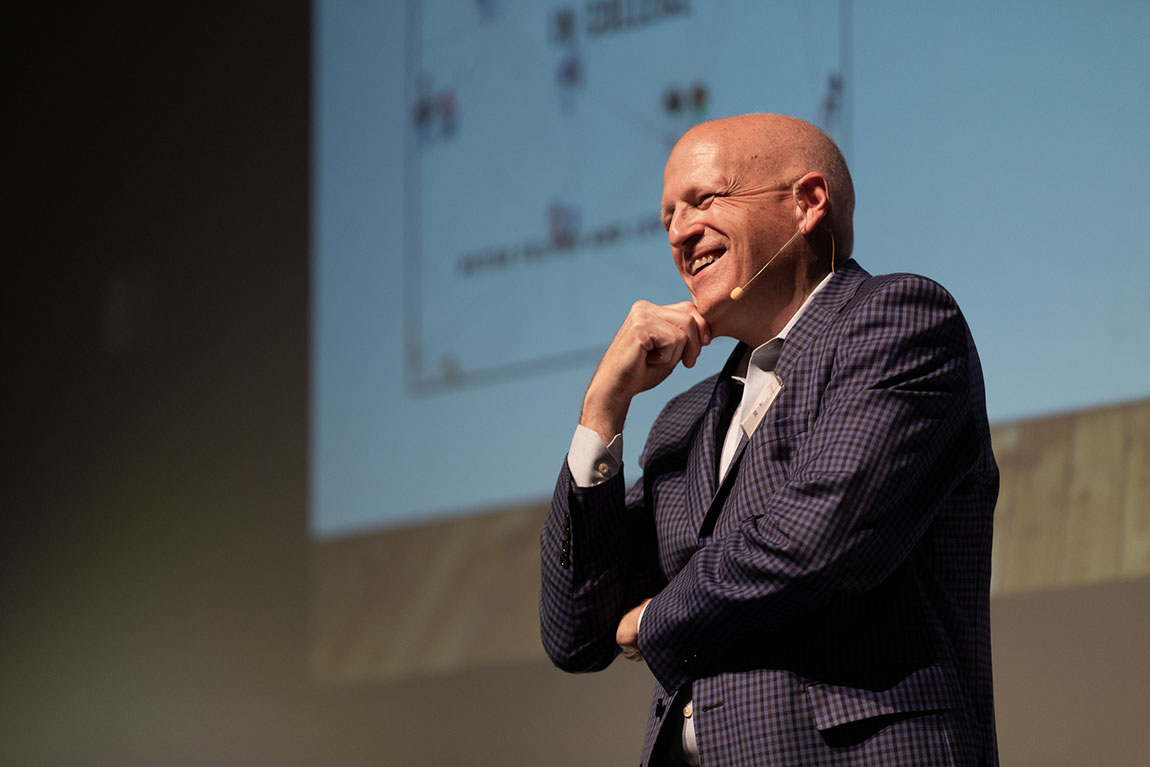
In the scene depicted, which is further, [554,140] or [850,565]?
[554,140]

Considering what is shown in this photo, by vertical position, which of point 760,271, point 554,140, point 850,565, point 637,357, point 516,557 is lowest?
point 516,557

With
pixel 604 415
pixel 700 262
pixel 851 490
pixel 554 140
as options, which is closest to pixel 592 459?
pixel 604 415

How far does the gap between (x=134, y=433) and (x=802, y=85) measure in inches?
117

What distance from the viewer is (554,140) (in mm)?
3693

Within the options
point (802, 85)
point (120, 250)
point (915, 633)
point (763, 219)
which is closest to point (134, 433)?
point (120, 250)

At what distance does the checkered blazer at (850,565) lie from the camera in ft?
4.93

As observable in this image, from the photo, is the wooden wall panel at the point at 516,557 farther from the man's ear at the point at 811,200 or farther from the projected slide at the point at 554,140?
the man's ear at the point at 811,200

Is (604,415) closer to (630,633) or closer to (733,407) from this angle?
(733,407)

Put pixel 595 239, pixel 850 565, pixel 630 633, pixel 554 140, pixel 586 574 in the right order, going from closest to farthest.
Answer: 1. pixel 850 565
2. pixel 630 633
3. pixel 586 574
4. pixel 595 239
5. pixel 554 140

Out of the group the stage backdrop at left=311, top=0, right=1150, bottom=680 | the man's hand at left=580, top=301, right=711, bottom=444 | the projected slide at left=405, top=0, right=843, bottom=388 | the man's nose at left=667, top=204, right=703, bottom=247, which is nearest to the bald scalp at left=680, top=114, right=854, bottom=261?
the man's nose at left=667, top=204, right=703, bottom=247

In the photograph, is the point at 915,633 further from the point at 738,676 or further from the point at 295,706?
the point at 295,706

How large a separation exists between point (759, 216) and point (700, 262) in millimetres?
113

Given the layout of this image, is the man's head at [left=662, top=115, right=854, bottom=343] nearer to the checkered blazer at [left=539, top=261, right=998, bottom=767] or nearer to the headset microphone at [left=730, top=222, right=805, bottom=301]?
the headset microphone at [left=730, top=222, right=805, bottom=301]

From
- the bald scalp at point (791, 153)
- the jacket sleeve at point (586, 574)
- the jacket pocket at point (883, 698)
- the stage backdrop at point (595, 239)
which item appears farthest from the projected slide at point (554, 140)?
the jacket pocket at point (883, 698)
